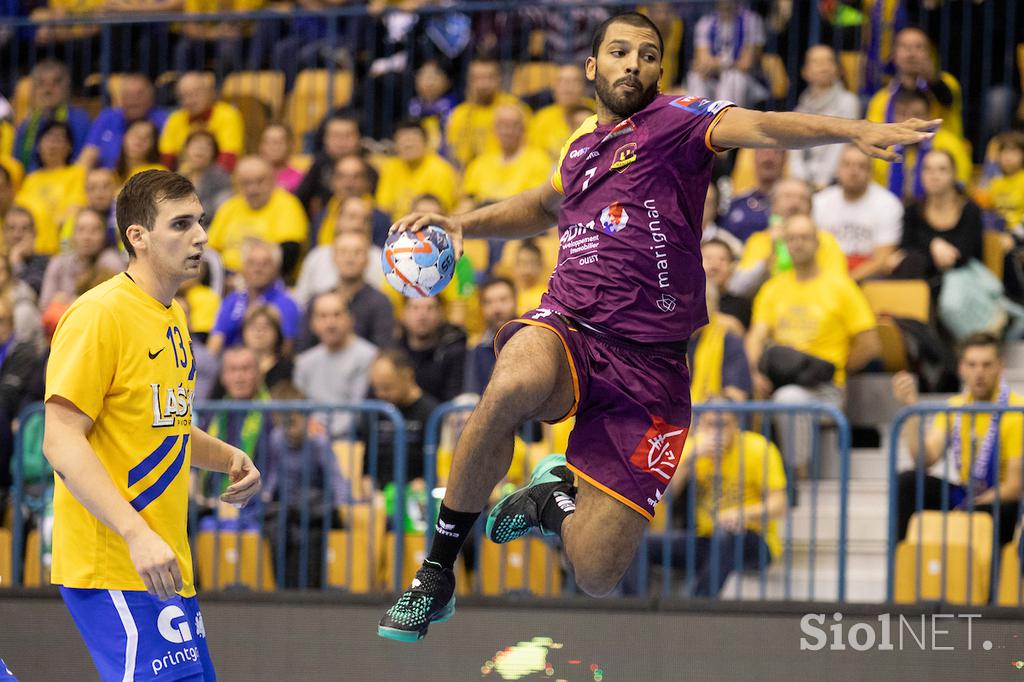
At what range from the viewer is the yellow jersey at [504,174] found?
10.7 m

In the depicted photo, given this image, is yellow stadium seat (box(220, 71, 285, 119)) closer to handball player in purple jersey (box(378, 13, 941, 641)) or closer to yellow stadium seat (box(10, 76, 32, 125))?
yellow stadium seat (box(10, 76, 32, 125))

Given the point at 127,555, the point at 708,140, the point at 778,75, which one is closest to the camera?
the point at 127,555

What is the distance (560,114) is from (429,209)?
1.95 m

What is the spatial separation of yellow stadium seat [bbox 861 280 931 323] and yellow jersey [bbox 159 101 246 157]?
5555 mm

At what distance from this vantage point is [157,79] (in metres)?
13.5

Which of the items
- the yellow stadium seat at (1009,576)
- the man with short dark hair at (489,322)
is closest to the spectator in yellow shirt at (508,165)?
the man with short dark hair at (489,322)

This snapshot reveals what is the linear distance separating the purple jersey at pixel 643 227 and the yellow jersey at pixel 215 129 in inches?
290

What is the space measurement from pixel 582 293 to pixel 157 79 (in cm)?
921

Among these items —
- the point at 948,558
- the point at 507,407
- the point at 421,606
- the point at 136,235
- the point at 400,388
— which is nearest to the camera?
the point at 136,235

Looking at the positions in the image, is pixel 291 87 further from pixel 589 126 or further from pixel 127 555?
pixel 127 555

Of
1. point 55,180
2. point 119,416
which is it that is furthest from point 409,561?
point 55,180

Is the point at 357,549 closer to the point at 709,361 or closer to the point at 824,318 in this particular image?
the point at 709,361

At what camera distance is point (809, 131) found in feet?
14.9

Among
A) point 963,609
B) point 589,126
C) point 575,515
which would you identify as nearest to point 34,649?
point 575,515
